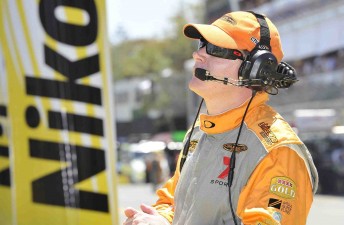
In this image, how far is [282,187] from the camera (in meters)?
1.95

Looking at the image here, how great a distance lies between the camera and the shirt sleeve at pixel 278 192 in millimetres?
1930

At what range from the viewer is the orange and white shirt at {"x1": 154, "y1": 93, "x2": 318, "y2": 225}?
1.95m

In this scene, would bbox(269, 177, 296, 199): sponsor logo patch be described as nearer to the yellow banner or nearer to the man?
the man

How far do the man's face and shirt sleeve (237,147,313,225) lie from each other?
0.96 ft

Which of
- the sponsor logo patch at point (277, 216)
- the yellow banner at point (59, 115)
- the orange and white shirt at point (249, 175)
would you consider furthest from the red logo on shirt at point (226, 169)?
the yellow banner at point (59, 115)

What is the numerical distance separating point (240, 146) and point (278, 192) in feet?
0.68

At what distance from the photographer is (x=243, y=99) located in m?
2.19

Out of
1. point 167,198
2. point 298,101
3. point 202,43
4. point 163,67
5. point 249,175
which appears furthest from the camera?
point 163,67

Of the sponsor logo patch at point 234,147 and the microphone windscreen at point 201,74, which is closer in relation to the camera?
the sponsor logo patch at point 234,147

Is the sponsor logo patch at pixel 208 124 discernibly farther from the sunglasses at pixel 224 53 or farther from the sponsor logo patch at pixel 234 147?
the sunglasses at pixel 224 53

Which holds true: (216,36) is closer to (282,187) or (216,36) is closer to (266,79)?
(266,79)

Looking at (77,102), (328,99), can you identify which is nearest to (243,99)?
(77,102)

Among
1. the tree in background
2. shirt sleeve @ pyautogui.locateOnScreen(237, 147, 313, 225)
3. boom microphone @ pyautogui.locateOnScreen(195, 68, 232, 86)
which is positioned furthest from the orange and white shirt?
the tree in background

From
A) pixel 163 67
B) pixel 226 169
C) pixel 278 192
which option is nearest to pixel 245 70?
pixel 226 169
